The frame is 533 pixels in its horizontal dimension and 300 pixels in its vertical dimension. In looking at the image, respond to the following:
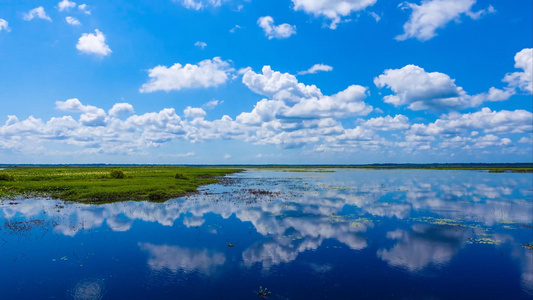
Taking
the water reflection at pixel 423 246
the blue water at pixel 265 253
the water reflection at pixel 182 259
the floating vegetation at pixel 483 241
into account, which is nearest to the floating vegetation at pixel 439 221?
the blue water at pixel 265 253

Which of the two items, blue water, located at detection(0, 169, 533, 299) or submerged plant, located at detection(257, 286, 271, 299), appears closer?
submerged plant, located at detection(257, 286, 271, 299)

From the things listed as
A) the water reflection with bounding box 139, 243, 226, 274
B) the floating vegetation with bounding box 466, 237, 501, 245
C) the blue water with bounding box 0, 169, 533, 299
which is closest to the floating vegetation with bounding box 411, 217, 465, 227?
the blue water with bounding box 0, 169, 533, 299

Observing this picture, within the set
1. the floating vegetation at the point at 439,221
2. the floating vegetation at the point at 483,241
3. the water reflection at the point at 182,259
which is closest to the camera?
the water reflection at the point at 182,259

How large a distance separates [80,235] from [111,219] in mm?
5432

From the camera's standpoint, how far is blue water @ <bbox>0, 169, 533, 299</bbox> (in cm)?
1321

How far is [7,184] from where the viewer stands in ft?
167

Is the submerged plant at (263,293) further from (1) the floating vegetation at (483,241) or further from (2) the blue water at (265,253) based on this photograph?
(1) the floating vegetation at (483,241)

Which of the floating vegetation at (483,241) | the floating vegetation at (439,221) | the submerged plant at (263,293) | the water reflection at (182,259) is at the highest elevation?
the floating vegetation at (439,221)

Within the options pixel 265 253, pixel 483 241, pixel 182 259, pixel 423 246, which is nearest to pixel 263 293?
pixel 265 253

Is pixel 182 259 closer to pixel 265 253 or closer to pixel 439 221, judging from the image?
pixel 265 253

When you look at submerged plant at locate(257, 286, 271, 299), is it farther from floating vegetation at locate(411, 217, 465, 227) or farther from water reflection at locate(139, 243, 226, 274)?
floating vegetation at locate(411, 217, 465, 227)

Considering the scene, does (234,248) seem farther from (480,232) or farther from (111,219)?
(480,232)

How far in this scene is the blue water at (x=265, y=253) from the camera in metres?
13.2

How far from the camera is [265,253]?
1783cm
